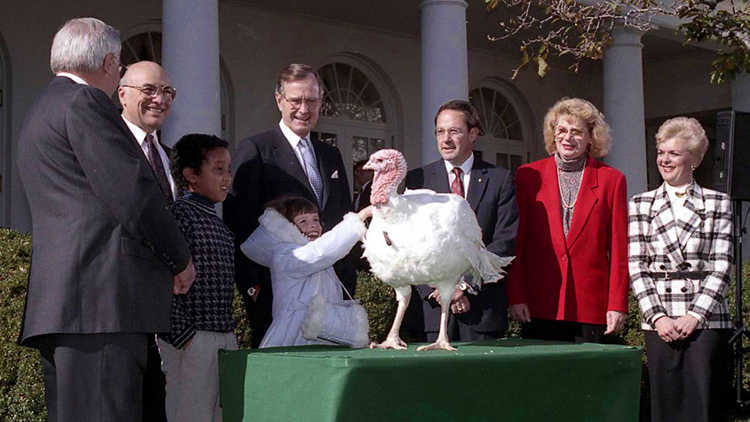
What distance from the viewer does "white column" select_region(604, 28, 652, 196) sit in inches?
496

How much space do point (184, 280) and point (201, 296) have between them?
0.31 metres

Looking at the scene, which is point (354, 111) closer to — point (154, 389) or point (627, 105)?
point (627, 105)

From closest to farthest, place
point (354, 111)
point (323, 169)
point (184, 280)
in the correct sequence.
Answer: point (184, 280) < point (323, 169) < point (354, 111)

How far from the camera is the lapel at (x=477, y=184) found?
4363 mm

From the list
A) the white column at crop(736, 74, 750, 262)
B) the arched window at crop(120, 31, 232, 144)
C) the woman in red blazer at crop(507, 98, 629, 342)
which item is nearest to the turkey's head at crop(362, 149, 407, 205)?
the woman in red blazer at crop(507, 98, 629, 342)

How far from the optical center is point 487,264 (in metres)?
3.72

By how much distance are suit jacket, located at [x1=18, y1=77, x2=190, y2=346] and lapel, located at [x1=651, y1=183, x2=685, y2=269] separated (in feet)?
8.42

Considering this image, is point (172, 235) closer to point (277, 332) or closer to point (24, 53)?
point (277, 332)

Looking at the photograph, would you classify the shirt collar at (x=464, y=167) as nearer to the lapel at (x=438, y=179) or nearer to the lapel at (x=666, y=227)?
the lapel at (x=438, y=179)

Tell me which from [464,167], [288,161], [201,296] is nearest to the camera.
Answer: [201,296]

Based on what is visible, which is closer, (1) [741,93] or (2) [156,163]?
(2) [156,163]

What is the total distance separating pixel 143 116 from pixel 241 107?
334 inches

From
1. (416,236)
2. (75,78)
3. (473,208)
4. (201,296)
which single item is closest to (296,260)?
(201,296)

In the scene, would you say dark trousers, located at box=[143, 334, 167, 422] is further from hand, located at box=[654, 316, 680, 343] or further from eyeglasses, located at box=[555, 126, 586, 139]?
hand, located at box=[654, 316, 680, 343]
